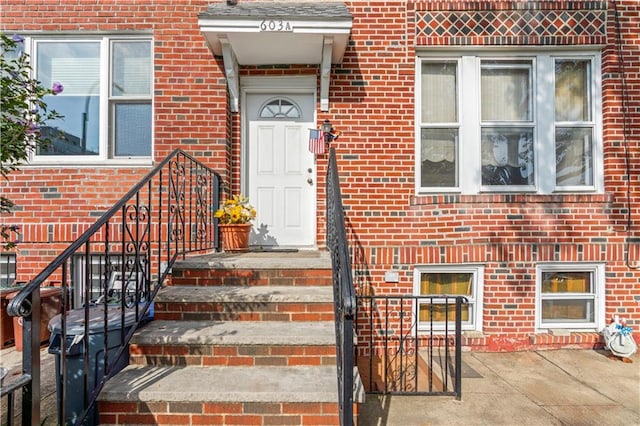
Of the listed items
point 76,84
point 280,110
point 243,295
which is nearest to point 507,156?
point 280,110

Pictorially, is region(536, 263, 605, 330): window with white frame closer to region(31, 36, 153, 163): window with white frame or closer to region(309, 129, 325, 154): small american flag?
region(309, 129, 325, 154): small american flag

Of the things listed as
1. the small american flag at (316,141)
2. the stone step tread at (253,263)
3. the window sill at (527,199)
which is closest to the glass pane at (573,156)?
the window sill at (527,199)

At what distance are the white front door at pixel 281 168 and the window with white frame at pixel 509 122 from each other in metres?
1.45

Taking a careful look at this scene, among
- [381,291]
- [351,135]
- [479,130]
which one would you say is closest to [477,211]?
[479,130]

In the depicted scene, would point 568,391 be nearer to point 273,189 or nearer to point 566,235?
point 566,235

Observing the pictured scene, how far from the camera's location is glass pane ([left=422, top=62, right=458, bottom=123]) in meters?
4.54

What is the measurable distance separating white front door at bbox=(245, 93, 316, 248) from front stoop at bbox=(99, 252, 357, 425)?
1127 mm

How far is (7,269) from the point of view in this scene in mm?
4336

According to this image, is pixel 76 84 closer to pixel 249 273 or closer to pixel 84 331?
pixel 249 273

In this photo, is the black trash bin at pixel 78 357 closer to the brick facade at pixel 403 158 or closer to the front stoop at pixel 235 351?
the front stoop at pixel 235 351

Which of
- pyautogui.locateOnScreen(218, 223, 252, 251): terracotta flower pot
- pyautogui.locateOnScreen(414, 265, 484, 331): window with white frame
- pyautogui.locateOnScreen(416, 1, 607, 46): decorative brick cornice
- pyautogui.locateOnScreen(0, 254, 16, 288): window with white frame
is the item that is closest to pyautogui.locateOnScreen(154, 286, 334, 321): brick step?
pyautogui.locateOnScreen(218, 223, 252, 251): terracotta flower pot

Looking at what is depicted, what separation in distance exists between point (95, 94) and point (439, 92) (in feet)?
14.0

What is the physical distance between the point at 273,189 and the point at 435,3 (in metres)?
2.98

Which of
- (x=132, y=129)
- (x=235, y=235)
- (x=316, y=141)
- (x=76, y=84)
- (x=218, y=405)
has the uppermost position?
(x=76, y=84)
